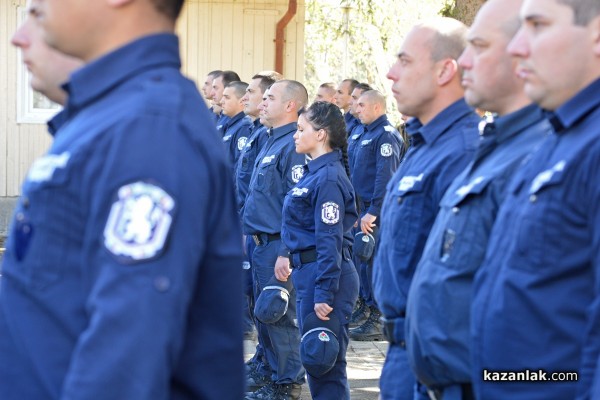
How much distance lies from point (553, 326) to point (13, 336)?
1.41m

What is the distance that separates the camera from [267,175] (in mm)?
8562

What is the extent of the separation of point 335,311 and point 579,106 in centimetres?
399

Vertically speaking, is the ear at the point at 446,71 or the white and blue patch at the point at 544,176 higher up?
the ear at the point at 446,71

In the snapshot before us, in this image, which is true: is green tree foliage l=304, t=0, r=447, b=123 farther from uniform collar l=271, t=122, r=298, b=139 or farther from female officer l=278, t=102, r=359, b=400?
female officer l=278, t=102, r=359, b=400

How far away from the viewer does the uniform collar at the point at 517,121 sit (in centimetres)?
362

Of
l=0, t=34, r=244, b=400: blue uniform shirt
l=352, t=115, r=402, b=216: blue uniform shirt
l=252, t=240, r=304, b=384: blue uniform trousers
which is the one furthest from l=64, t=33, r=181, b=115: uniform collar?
l=352, t=115, r=402, b=216: blue uniform shirt

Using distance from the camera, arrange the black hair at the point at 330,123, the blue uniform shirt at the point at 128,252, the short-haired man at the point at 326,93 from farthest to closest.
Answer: the short-haired man at the point at 326,93 → the black hair at the point at 330,123 → the blue uniform shirt at the point at 128,252

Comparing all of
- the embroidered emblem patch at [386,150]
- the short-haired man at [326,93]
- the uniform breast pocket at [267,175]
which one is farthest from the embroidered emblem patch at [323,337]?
the short-haired man at [326,93]

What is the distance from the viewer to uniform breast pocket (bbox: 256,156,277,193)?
851cm

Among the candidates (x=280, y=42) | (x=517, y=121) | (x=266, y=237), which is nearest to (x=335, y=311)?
(x=266, y=237)

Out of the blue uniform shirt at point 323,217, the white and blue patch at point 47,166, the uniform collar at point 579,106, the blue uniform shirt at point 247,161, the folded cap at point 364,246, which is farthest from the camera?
the folded cap at point 364,246

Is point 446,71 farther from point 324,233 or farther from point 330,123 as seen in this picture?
point 330,123

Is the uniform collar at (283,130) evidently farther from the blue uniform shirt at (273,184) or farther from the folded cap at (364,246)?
the folded cap at (364,246)

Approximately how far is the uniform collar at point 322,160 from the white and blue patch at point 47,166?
5.03 metres
